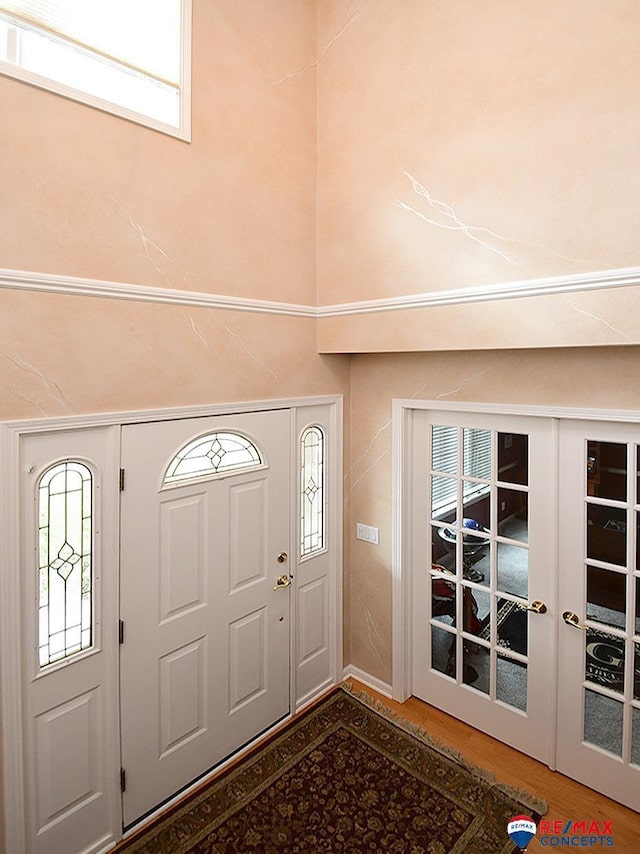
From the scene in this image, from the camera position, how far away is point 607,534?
2.48 metres

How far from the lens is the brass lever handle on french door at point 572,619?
8.35ft

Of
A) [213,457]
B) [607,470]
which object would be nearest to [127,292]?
[213,457]

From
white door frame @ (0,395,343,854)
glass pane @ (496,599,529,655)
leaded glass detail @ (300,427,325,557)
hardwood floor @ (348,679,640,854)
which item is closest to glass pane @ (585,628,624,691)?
glass pane @ (496,599,529,655)

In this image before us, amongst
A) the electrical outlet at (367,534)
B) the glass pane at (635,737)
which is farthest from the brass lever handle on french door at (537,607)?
the electrical outlet at (367,534)

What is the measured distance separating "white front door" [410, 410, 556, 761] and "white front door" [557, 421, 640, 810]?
0.26 ft

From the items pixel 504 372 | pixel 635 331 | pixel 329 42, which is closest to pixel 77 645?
pixel 504 372

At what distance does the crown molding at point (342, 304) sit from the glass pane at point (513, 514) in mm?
1070

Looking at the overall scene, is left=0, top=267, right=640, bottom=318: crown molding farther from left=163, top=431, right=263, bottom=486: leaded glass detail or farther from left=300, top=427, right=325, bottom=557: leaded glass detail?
left=300, top=427, right=325, bottom=557: leaded glass detail

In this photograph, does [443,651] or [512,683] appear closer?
[512,683]

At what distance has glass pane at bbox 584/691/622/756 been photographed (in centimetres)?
252

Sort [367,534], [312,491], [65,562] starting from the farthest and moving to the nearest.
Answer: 1. [367,534]
2. [312,491]
3. [65,562]

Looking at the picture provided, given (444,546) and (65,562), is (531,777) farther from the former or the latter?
(65,562)

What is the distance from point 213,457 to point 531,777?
2.35 m

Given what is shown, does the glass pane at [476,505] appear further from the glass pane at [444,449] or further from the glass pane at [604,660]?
the glass pane at [604,660]
